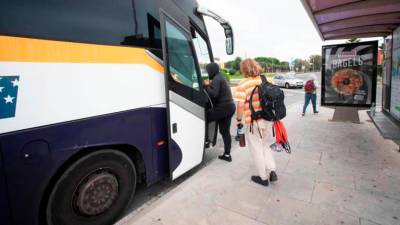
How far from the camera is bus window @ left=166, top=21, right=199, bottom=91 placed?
3291 mm

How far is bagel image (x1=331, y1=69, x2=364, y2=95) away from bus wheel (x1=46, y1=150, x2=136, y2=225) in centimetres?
730

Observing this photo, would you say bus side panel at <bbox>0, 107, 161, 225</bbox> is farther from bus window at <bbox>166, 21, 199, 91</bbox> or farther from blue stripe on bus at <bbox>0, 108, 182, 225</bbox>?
bus window at <bbox>166, 21, 199, 91</bbox>

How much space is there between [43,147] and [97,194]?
0.85 meters

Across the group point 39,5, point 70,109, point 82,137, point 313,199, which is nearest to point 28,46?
point 39,5

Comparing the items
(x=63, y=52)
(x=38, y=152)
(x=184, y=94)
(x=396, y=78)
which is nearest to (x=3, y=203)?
(x=38, y=152)

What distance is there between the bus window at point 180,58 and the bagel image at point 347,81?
5919mm

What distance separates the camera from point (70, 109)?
88.0 inches

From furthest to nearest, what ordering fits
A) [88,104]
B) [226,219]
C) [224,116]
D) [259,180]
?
[224,116], [259,180], [226,219], [88,104]

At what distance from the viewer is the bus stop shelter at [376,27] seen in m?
4.75

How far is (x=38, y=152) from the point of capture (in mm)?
2057

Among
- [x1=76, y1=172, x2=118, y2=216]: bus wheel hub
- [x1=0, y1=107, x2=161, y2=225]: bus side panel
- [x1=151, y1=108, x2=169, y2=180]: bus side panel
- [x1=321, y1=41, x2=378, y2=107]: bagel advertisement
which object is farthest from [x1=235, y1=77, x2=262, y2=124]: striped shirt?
[x1=321, y1=41, x2=378, y2=107]: bagel advertisement

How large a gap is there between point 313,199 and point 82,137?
9.36 ft

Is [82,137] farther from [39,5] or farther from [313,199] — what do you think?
[313,199]

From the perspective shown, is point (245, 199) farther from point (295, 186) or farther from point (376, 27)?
point (376, 27)
